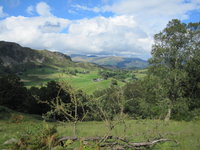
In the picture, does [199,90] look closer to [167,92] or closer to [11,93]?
[167,92]

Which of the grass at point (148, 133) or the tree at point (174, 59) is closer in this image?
the grass at point (148, 133)

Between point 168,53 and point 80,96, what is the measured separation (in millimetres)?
19842

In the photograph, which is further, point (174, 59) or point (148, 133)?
point (174, 59)

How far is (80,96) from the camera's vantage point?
7.48 meters

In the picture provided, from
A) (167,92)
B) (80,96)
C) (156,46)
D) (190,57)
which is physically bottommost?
(167,92)

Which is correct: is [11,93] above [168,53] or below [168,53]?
below

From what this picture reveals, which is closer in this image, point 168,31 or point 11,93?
point 168,31

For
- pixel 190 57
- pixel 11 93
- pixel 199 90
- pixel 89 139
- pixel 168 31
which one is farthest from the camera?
pixel 11 93

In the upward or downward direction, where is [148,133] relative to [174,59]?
downward

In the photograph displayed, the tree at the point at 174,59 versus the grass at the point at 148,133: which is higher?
the tree at the point at 174,59

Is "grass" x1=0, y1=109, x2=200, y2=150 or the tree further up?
the tree

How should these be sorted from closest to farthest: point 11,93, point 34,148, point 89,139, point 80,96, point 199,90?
point 34,148, point 89,139, point 80,96, point 199,90, point 11,93

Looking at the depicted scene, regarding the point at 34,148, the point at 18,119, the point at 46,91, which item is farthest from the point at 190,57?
the point at 46,91

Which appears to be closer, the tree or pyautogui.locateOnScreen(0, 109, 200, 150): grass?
pyautogui.locateOnScreen(0, 109, 200, 150): grass
